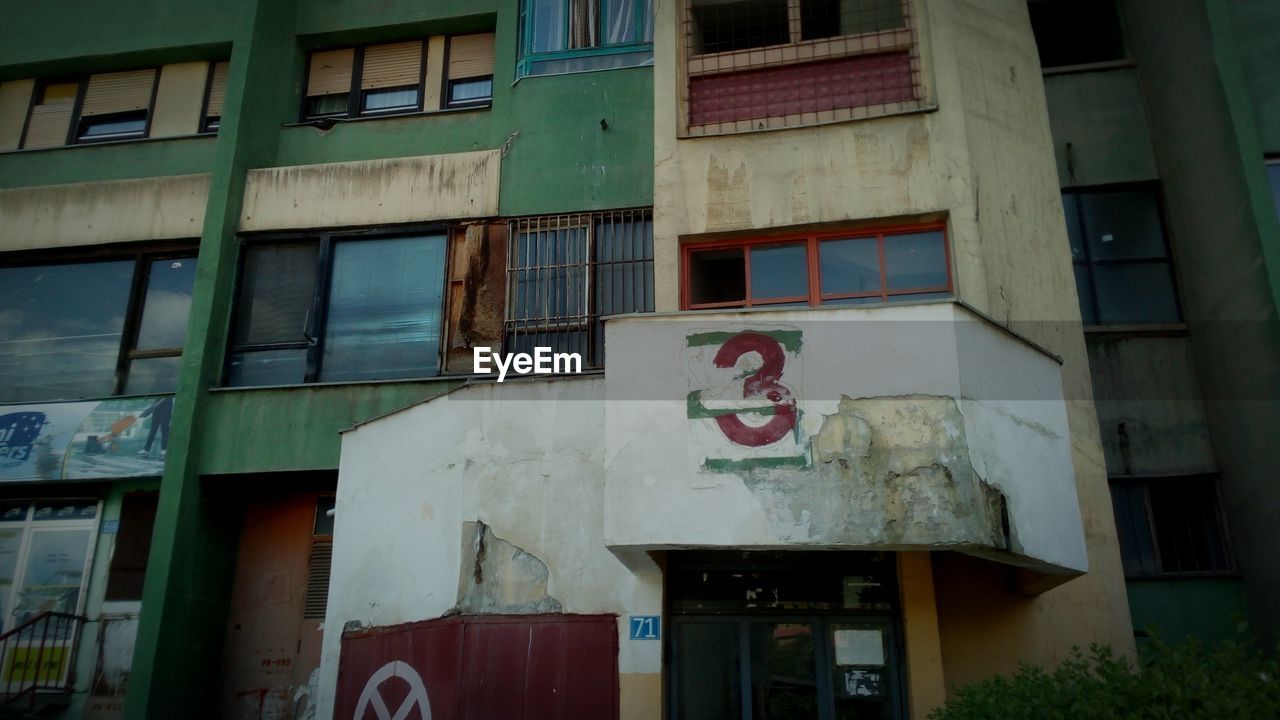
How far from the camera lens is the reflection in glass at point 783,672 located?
873 cm

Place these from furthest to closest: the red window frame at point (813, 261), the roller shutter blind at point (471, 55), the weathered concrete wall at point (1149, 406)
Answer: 1. the roller shutter blind at point (471, 55)
2. the weathered concrete wall at point (1149, 406)
3. the red window frame at point (813, 261)

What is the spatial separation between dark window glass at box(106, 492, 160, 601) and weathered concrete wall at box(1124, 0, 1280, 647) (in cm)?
1246

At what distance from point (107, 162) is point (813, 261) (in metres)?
10.0

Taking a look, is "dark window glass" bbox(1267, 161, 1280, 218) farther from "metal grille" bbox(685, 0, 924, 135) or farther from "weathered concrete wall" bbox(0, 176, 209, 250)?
"weathered concrete wall" bbox(0, 176, 209, 250)

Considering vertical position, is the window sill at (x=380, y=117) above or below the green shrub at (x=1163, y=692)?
above

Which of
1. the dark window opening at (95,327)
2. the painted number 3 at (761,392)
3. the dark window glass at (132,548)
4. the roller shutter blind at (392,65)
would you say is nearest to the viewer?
the painted number 3 at (761,392)

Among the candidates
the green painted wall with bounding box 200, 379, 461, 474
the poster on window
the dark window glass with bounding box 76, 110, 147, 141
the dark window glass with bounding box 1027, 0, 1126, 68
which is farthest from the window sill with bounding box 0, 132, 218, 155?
the dark window glass with bounding box 1027, 0, 1126, 68

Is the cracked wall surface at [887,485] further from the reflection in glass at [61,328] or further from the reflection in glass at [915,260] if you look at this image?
the reflection in glass at [61,328]

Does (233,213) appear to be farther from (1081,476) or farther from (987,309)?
(1081,476)

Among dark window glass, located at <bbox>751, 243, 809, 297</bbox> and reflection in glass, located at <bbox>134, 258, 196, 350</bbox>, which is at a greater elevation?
reflection in glass, located at <bbox>134, 258, 196, 350</bbox>

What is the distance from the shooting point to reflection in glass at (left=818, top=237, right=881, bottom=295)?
10219mm

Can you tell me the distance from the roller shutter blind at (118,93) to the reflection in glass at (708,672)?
437 inches

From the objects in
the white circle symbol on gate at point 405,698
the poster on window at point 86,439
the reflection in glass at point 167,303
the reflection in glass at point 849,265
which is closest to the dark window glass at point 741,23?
the reflection in glass at point 849,265

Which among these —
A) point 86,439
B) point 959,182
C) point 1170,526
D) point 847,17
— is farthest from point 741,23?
point 86,439
